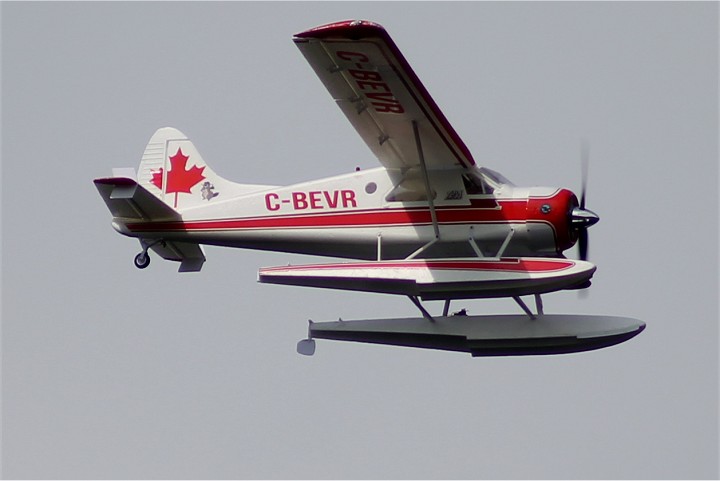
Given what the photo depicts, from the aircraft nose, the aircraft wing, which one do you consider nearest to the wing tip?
the aircraft wing

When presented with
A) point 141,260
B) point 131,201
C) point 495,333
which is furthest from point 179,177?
point 495,333

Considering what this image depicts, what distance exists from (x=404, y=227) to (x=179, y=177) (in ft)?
12.8

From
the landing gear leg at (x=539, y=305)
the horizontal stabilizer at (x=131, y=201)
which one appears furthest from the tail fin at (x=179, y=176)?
the landing gear leg at (x=539, y=305)

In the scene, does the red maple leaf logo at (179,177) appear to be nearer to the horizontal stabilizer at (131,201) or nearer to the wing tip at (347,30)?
the horizontal stabilizer at (131,201)

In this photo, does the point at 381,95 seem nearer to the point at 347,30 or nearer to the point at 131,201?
the point at 347,30

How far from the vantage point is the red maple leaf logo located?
62.1 feet

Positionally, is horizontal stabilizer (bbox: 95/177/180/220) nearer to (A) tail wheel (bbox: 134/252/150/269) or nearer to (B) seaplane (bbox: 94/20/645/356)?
(B) seaplane (bbox: 94/20/645/356)

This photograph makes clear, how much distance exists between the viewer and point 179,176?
19047 mm

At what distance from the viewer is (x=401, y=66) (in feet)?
48.5

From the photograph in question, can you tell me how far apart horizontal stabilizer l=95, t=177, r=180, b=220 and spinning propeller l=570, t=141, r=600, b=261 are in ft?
18.6

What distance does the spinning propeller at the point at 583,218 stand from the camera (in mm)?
16547

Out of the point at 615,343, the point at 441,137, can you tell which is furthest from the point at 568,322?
the point at 441,137

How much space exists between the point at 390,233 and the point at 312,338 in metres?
1.94

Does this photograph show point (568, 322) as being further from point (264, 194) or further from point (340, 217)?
point (264, 194)
